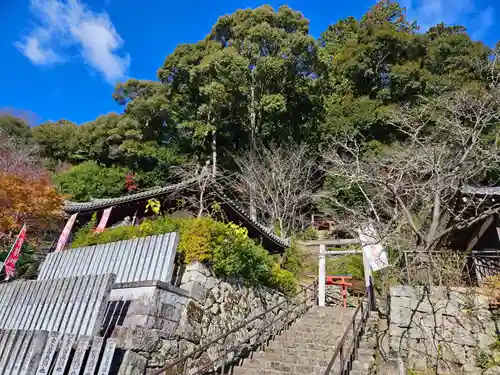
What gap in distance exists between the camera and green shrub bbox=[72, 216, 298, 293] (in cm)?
732

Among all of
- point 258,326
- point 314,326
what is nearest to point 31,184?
point 258,326

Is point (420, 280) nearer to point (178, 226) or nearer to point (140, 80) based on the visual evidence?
point (178, 226)

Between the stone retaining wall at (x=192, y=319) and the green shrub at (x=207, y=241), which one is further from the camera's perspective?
the green shrub at (x=207, y=241)

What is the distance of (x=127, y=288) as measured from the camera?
6145 millimetres

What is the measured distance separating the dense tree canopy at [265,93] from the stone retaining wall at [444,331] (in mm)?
14486

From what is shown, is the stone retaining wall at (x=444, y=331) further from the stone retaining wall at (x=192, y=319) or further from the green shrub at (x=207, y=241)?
the green shrub at (x=207, y=241)

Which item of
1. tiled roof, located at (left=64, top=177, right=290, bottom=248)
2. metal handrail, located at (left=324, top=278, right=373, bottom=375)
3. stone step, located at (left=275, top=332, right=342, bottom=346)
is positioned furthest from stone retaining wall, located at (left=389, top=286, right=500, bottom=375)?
tiled roof, located at (left=64, top=177, right=290, bottom=248)

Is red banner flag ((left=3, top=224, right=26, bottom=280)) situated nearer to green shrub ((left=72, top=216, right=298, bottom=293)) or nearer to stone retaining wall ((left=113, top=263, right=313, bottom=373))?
green shrub ((left=72, top=216, right=298, bottom=293))

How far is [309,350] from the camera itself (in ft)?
25.4

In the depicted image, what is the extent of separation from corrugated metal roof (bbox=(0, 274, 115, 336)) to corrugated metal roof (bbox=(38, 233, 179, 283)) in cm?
110

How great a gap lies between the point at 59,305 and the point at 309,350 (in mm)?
5736

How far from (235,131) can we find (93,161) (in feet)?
40.2

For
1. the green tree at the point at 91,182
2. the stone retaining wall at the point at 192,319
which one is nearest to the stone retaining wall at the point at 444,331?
the stone retaining wall at the point at 192,319

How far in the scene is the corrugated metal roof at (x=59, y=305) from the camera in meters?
5.18
